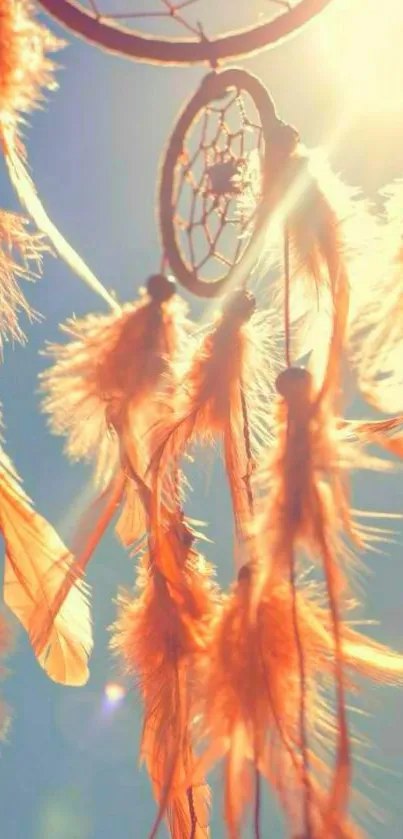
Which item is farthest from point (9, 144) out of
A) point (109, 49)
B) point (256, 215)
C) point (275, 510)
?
point (275, 510)

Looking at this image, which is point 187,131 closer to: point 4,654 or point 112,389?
point 112,389


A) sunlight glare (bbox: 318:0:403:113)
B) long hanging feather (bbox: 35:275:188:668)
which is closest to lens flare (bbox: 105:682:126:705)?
long hanging feather (bbox: 35:275:188:668)

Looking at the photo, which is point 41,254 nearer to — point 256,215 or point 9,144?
point 9,144

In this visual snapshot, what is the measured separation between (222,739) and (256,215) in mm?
848

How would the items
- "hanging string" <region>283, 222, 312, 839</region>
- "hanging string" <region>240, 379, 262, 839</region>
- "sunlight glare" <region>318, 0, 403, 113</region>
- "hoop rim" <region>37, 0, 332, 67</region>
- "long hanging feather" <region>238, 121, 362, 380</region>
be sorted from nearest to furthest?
"hanging string" <region>283, 222, 312, 839</region>
"hanging string" <region>240, 379, 262, 839</region>
"hoop rim" <region>37, 0, 332, 67</region>
"long hanging feather" <region>238, 121, 362, 380</region>
"sunlight glare" <region>318, 0, 403, 113</region>

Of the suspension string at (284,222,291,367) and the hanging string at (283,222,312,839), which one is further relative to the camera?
the suspension string at (284,222,291,367)

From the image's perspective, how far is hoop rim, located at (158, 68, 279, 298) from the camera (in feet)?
5.97

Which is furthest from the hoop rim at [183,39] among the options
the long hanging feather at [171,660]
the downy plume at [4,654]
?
the downy plume at [4,654]

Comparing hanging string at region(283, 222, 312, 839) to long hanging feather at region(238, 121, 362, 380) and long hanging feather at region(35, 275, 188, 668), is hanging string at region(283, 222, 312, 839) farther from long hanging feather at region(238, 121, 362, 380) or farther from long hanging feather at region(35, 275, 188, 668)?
long hanging feather at region(35, 275, 188, 668)

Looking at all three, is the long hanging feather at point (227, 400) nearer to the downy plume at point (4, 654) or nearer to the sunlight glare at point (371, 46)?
the downy plume at point (4, 654)

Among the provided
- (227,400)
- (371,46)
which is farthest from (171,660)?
(371,46)

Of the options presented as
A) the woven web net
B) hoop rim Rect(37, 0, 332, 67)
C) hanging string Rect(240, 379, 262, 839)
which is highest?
hoop rim Rect(37, 0, 332, 67)

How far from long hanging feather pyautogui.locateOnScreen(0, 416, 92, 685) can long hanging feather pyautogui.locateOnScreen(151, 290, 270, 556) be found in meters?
0.23

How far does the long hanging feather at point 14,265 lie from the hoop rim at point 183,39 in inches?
16.1
